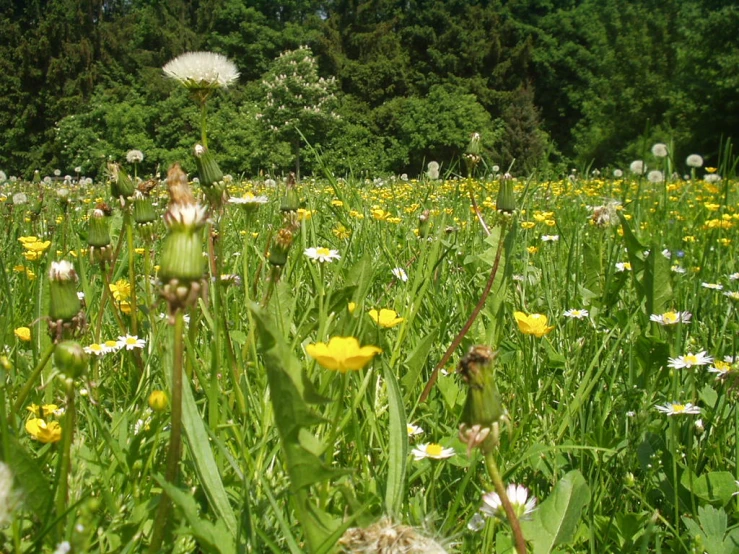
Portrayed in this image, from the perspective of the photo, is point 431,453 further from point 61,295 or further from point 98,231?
point 98,231

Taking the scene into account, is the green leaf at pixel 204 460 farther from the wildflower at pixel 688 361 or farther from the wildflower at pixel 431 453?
the wildflower at pixel 688 361

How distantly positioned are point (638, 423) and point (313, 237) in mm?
699

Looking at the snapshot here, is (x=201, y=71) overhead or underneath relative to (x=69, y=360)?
overhead

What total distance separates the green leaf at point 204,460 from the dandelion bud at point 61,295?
172 millimetres

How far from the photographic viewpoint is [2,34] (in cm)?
2194

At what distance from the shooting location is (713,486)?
2.21ft

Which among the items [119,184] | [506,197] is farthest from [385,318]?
[119,184]

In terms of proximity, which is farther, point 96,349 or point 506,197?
point 506,197

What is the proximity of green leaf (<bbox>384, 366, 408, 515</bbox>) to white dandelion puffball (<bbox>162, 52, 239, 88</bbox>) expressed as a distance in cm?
63

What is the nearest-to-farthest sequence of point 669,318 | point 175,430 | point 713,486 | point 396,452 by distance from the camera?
point 175,430 < point 396,452 < point 713,486 < point 669,318

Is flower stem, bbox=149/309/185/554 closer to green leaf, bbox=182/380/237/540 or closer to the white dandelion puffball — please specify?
green leaf, bbox=182/380/237/540

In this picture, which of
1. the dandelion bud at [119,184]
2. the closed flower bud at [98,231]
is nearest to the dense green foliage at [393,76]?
the dandelion bud at [119,184]

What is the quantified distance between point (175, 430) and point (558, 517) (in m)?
0.36

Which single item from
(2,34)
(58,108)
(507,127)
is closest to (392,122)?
(507,127)
